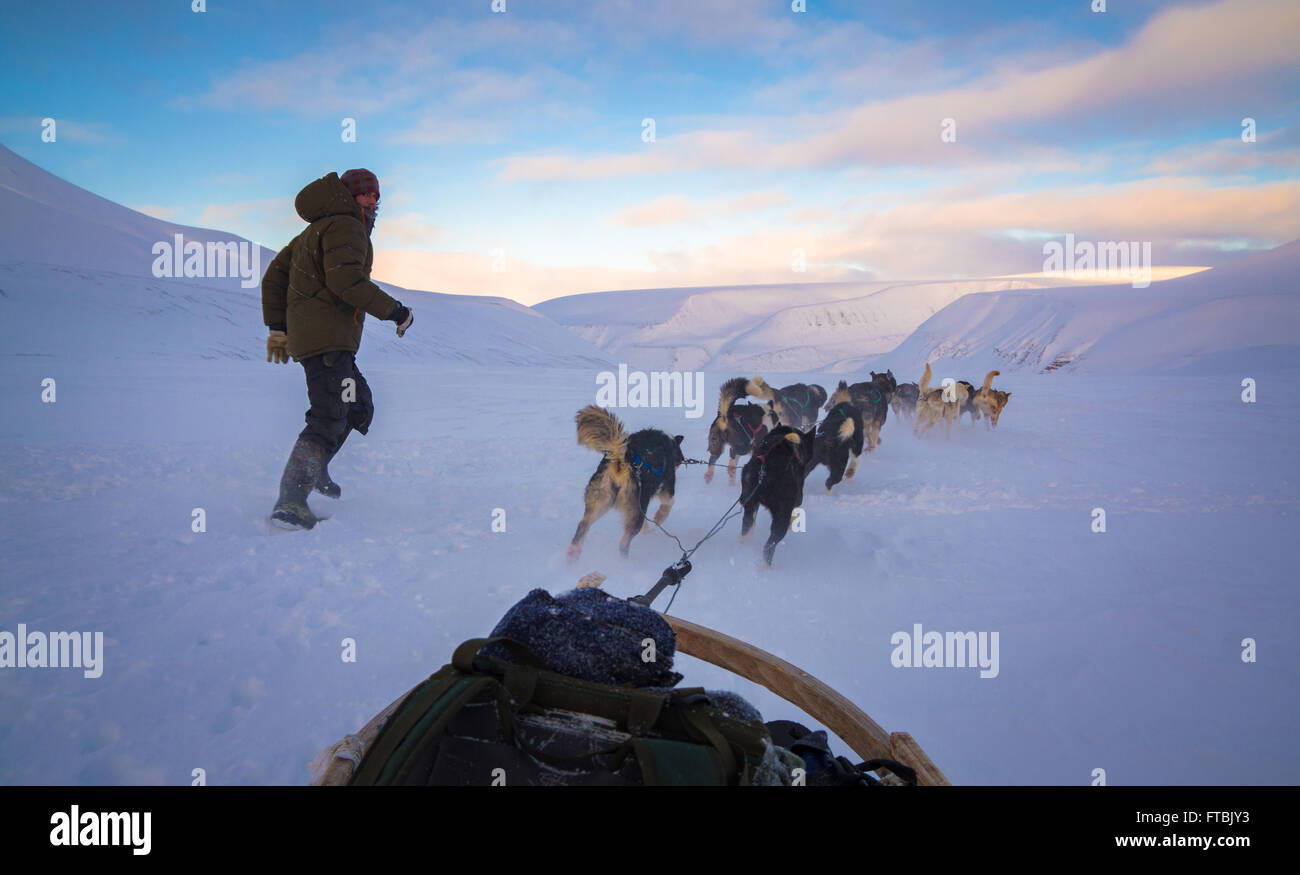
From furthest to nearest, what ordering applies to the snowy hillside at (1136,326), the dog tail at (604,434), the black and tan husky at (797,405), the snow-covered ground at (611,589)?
the snowy hillside at (1136,326)
the black and tan husky at (797,405)
the dog tail at (604,434)
the snow-covered ground at (611,589)

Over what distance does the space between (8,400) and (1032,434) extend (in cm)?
1452

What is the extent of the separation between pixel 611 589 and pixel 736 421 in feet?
12.9

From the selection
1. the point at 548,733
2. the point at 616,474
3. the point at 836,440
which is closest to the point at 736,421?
the point at 836,440

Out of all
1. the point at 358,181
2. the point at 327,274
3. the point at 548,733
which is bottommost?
the point at 548,733

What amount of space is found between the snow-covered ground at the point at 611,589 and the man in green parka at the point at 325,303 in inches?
19.1

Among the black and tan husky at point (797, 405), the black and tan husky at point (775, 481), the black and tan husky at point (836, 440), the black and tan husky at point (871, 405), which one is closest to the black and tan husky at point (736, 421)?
the black and tan husky at point (836, 440)

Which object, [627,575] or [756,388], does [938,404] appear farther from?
[627,575]

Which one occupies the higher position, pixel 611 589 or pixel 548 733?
pixel 548 733

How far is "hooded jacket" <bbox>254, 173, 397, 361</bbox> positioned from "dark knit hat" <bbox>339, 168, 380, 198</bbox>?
0.32 feet

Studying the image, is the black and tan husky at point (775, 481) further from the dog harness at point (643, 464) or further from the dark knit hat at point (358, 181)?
the dark knit hat at point (358, 181)

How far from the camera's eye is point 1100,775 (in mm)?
2578

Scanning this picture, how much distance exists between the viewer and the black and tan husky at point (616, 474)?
4566 mm

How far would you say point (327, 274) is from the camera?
4234 mm

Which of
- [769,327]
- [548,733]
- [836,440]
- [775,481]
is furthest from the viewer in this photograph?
[769,327]
